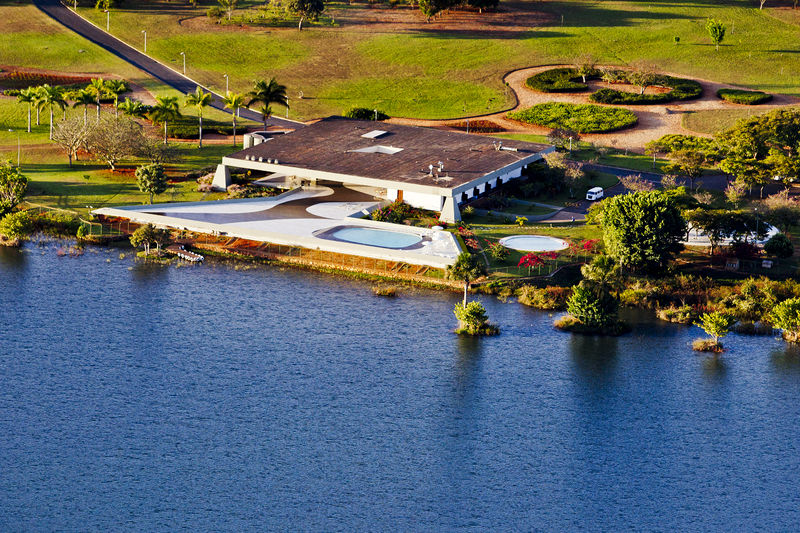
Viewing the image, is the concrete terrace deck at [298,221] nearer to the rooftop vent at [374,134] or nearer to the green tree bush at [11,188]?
the green tree bush at [11,188]

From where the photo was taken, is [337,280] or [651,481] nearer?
[651,481]

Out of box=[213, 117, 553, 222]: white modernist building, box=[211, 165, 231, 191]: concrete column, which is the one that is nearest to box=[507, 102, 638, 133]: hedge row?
box=[213, 117, 553, 222]: white modernist building

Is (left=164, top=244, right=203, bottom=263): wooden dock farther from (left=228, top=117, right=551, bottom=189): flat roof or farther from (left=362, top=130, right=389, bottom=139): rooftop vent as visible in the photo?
(left=362, top=130, right=389, bottom=139): rooftop vent

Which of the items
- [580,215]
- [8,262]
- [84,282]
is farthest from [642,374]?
[8,262]

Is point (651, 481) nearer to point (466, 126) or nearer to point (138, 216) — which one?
point (138, 216)

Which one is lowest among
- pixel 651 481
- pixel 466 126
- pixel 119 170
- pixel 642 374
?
pixel 651 481

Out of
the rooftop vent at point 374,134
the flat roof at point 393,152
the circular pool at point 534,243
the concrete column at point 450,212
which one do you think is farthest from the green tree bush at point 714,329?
the rooftop vent at point 374,134

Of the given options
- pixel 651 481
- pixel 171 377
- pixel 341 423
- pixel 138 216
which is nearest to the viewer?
pixel 651 481
